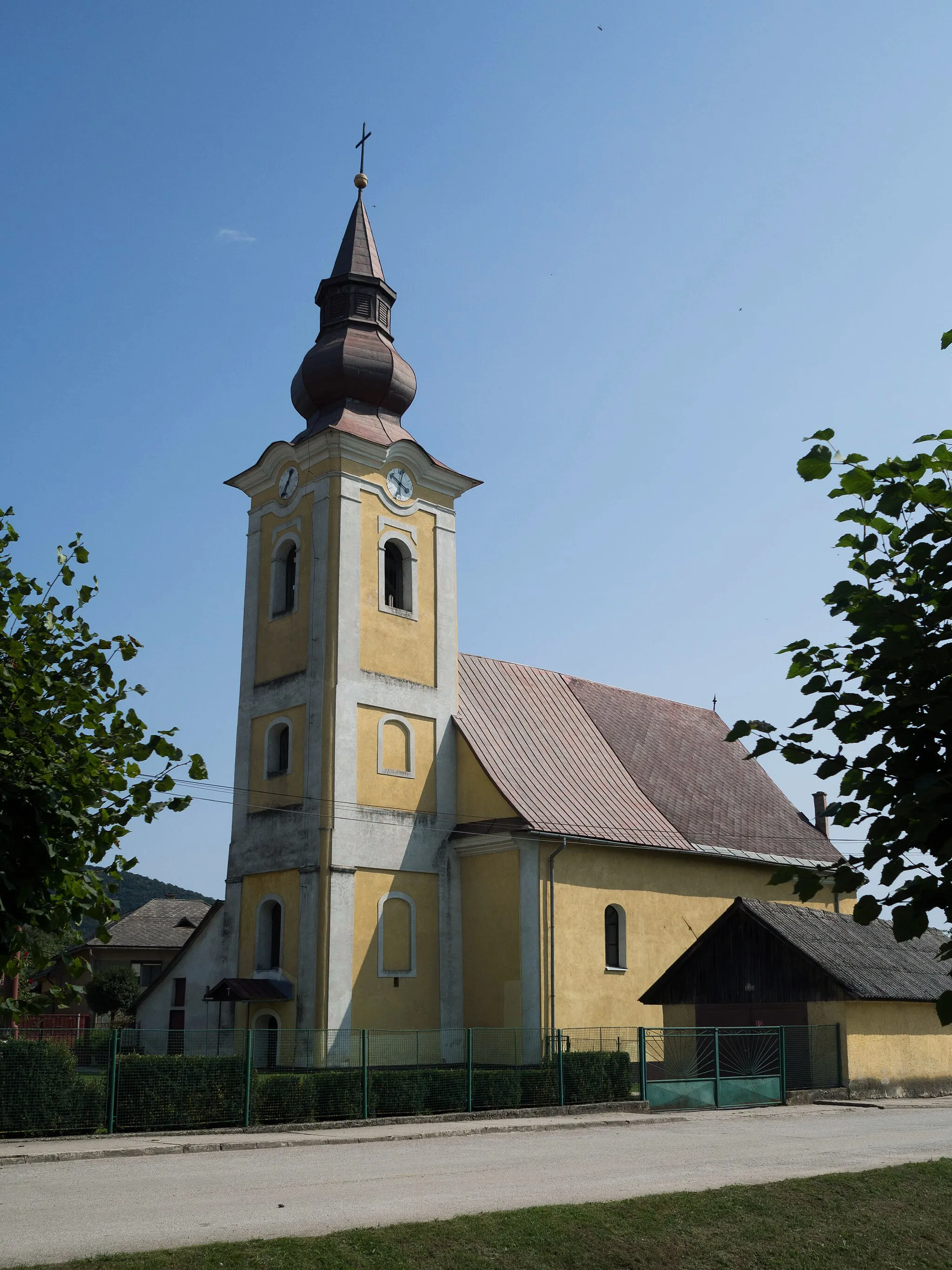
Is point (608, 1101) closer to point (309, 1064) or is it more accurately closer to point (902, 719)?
point (309, 1064)

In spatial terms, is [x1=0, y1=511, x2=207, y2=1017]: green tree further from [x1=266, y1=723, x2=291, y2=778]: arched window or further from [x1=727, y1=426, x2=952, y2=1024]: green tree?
[x1=266, y1=723, x2=291, y2=778]: arched window

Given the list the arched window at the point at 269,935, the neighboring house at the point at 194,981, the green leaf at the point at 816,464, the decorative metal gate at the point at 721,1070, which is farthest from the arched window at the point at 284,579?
the green leaf at the point at 816,464

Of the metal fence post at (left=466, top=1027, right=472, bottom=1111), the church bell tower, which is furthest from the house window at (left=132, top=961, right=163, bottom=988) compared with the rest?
the metal fence post at (left=466, top=1027, right=472, bottom=1111)

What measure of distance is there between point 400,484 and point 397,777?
770 centimetres

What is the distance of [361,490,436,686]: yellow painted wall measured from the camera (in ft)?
103

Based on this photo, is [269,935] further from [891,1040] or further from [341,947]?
[891,1040]

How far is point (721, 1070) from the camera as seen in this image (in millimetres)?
24516

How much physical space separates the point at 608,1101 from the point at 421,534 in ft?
50.2

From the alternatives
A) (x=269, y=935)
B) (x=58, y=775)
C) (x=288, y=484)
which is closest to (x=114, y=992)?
(x=269, y=935)

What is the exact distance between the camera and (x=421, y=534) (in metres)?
33.3

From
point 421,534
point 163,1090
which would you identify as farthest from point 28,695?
point 421,534

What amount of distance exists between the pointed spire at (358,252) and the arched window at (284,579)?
25.4 feet

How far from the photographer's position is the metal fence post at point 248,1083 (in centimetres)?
1991

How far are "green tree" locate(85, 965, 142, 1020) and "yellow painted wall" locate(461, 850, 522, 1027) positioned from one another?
20.0m
